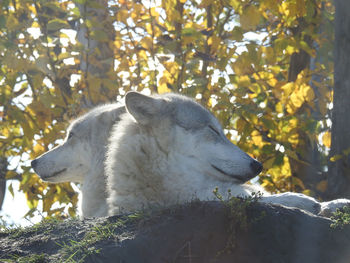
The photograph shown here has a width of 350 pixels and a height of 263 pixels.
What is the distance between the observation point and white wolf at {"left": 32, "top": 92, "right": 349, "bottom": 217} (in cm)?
404

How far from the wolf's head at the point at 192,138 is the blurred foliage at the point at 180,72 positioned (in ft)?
3.80

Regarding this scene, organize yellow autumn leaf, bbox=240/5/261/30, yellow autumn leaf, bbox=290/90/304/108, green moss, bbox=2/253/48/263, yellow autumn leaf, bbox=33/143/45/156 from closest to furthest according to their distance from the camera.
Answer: green moss, bbox=2/253/48/263, yellow autumn leaf, bbox=240/5/261/30, yellow autumn leaf, bbox=290/90/304/108, yellow autumn leaf, bbox=33/143/45/156

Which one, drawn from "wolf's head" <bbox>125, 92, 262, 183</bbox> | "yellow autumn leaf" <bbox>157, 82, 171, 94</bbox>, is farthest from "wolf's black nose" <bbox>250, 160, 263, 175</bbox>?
"yellow autumn leaf" <bbox>157, 82, 171, 94</bbox>

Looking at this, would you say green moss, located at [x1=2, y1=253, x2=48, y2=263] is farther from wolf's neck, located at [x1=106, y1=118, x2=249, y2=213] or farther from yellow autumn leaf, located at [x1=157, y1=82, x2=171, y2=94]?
yellow autumn leaf, located at [x1=157, y1=82, x2=171, y2=94]

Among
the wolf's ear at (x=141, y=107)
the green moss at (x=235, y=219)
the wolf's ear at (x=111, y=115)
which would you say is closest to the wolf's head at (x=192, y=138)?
the wolf's ear at (x=141, y=107)

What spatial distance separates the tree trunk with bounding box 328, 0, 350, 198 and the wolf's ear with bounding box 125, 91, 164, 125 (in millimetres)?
2497

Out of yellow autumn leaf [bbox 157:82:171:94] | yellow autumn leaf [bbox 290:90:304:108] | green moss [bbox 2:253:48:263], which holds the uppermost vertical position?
yellow autumn leaf [bbox 157:82:171:94]

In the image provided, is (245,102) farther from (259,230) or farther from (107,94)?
(259,230)

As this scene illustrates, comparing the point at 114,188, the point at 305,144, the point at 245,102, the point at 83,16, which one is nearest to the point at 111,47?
the point at 83,16

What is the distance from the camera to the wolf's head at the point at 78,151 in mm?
4957

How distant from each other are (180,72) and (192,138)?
2.24 m

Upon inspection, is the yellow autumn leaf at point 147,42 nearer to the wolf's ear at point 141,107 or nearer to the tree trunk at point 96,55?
the tree trunk at point 96,55

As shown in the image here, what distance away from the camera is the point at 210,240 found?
2.71 m

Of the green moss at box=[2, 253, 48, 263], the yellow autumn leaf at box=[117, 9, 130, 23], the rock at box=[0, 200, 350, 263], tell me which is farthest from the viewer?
the yellow autumn leaf at box=[117, 9, 130, 23]
